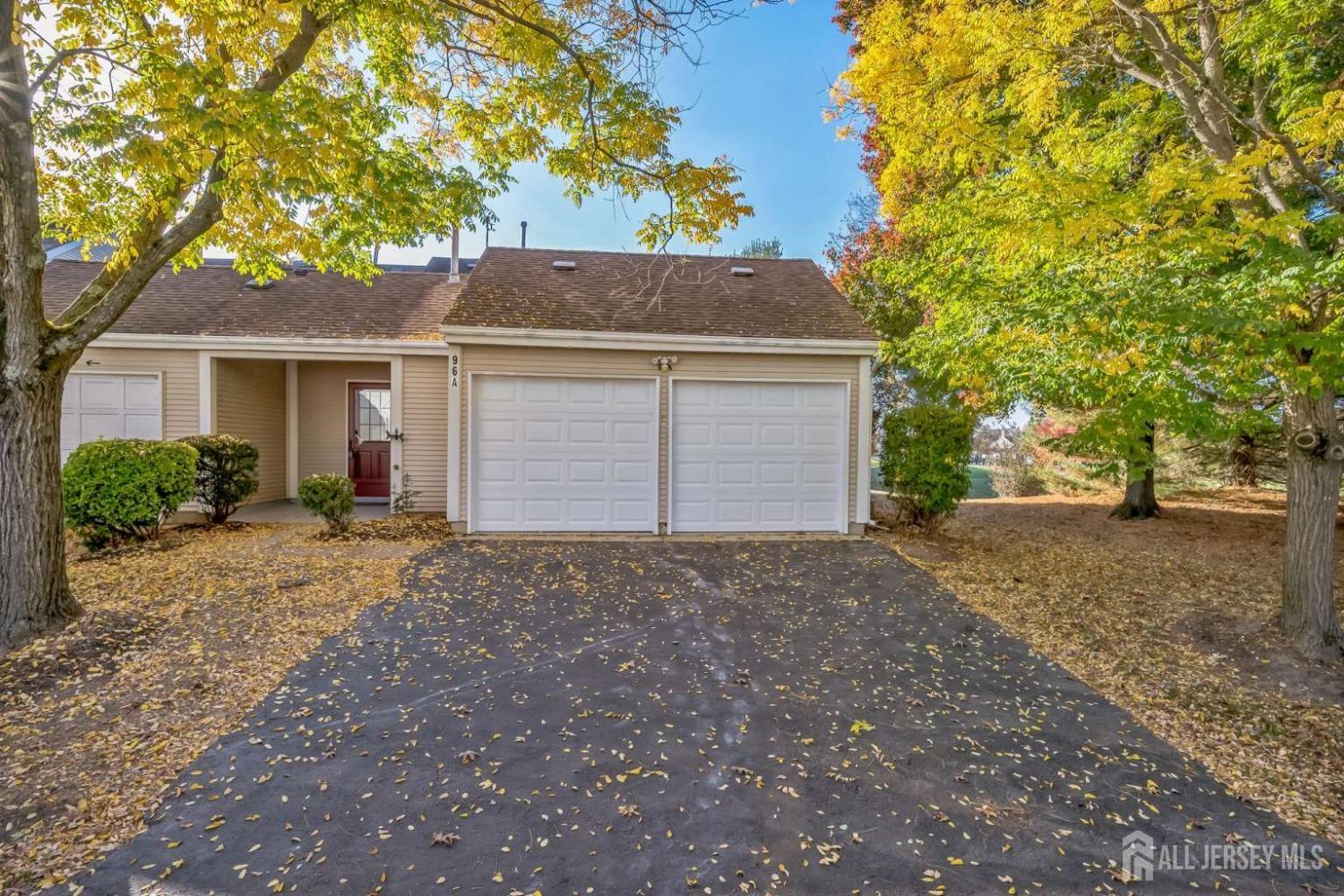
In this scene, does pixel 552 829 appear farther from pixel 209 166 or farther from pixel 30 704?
pixel 209 166

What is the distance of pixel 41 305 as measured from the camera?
4.53 metres

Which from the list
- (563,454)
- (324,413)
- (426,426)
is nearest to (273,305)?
(324,413)

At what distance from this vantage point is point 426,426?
935 centimetres

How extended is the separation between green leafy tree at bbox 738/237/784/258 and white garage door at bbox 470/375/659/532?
1234 cm

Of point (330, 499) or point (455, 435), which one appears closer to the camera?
point (330, 499)

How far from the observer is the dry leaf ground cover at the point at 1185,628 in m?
3.31

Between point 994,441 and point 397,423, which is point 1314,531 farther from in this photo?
point 994,441

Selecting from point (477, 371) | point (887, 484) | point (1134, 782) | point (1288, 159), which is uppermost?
point (1288, 159)

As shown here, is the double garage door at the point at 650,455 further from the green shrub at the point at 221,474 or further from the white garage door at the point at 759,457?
the green shrub at the point at 221,474

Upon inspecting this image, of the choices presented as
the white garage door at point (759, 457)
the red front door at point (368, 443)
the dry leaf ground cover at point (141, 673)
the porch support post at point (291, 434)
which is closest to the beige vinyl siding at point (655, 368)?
the white garage door at point (759, 457)

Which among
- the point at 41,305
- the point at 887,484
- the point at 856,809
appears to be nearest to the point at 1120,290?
the point at 856,809

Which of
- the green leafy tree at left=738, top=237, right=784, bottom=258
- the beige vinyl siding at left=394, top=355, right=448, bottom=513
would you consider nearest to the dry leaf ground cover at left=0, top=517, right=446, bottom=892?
the beige vinyl siding at left=394, top=355, right=448, bottom=513

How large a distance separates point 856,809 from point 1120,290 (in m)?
4.07

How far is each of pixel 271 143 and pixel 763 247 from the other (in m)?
16.2
